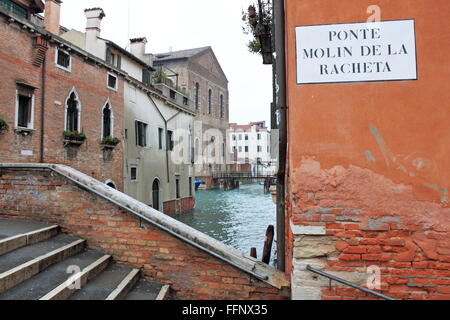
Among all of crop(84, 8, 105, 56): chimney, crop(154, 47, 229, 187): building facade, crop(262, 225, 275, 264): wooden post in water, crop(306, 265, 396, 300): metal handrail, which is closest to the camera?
crop(306, 265, 396, 300): metal handrail

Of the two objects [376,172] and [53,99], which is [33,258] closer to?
[376,172]

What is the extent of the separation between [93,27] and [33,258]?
44.6 ft

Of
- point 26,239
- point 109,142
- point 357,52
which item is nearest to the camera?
point 357,52

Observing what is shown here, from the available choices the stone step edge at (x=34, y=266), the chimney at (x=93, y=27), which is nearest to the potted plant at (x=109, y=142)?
the chimney at (x=93, y=27)

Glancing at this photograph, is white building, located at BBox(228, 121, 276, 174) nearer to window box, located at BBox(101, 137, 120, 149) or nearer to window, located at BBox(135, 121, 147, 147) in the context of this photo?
window, located at BBox(135, 121, 147, 147)

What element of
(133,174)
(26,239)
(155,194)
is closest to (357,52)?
(26,239)

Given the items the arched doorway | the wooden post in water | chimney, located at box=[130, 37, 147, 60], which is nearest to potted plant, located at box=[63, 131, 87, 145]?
the arched doorway

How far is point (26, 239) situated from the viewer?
3521 mm

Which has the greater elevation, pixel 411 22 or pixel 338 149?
pixel 411 22

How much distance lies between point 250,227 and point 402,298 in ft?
39.7

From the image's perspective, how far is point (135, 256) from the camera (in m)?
3.76

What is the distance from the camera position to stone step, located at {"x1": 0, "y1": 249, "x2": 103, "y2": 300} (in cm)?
271
